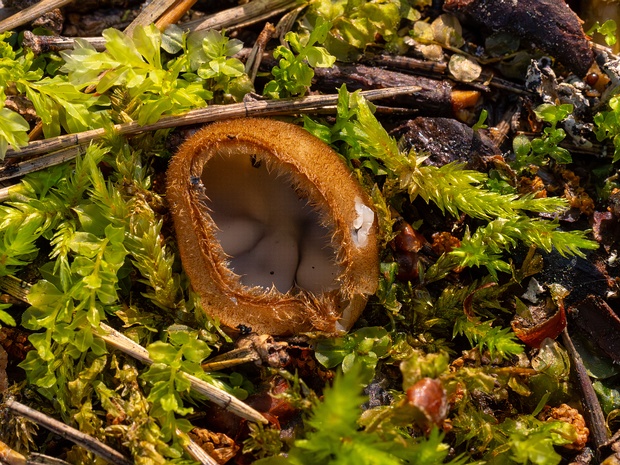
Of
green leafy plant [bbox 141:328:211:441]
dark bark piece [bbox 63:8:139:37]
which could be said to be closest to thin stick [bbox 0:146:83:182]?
dark bark piece [bbox 63:8:139:37]

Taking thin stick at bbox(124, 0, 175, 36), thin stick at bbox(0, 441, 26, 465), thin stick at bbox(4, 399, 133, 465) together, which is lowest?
thin stick at bbox(0, 441, 26, 465)

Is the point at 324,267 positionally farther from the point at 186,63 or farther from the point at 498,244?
the point at 186,63

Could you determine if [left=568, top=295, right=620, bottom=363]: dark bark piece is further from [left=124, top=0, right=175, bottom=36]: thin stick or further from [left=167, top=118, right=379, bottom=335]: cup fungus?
[left=124, top=0, right=175, bottom=36]: thin stick

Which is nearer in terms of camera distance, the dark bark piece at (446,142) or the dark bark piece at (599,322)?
the dark bark piece at (599,322)

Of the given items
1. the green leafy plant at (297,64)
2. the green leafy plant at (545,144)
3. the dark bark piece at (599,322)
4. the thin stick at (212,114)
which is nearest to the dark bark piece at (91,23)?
the thin stick at (212,114)

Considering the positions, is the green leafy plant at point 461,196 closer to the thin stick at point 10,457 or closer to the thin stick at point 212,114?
the thin stick at point 212,114

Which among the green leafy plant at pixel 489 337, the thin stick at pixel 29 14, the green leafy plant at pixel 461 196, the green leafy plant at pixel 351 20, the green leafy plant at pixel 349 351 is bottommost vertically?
the green leafy plant at pixel 349 351

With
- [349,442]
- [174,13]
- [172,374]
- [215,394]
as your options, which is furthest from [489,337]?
[174,13]
